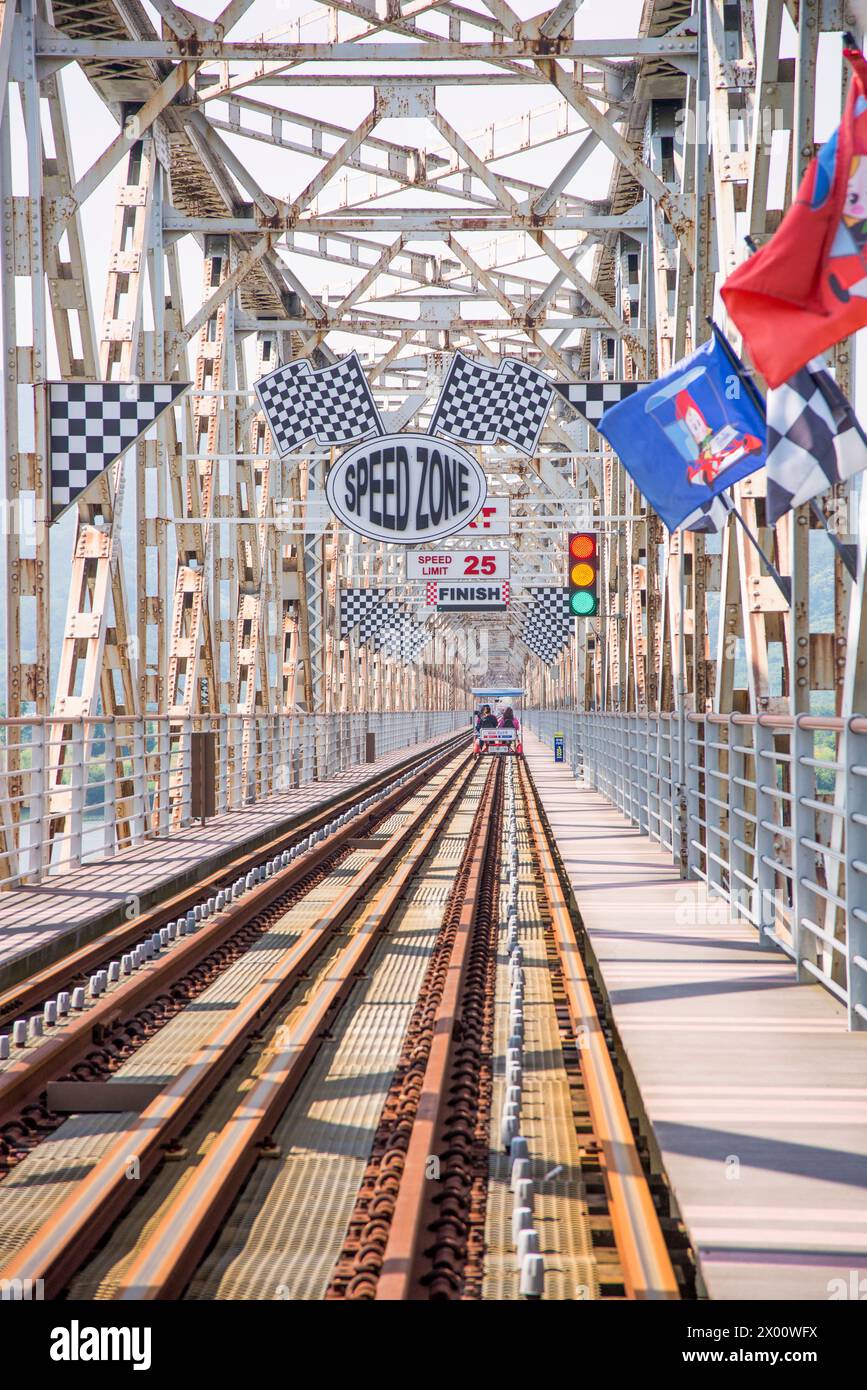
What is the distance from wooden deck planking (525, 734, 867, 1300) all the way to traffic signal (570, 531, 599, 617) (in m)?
7.72

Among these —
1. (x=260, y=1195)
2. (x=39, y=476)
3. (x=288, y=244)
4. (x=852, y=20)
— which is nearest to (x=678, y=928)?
(x=260, y=1195)

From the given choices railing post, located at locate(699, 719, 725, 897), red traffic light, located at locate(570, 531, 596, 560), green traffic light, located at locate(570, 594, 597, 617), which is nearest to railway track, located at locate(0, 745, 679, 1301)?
railing post, located at locate(699, 719, 725, 897)

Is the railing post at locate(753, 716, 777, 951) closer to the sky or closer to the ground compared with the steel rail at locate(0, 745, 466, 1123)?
closer to the sky

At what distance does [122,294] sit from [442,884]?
709cm

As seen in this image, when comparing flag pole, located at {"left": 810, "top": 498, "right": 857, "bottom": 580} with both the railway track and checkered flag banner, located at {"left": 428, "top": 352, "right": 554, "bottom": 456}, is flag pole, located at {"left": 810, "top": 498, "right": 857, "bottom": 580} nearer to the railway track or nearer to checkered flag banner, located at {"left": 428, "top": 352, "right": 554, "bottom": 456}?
the railway track

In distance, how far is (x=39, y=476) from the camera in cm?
1224

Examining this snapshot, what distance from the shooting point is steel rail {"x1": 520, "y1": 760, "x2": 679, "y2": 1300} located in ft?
12.5

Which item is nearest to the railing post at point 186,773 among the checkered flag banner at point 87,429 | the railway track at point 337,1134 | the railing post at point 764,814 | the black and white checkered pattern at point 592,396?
the checkered flag banner at point 87,429

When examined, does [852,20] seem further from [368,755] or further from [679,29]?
[368,755]

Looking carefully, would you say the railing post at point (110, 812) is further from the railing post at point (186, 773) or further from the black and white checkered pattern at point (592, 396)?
the black and white checkered pattern at point (592, 396)

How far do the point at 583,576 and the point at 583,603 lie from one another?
1.04 ft

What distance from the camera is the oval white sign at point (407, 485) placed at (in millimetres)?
14711

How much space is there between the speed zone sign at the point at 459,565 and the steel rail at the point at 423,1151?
13.9 meters

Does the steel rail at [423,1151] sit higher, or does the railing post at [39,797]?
the railing post at [39,797]
